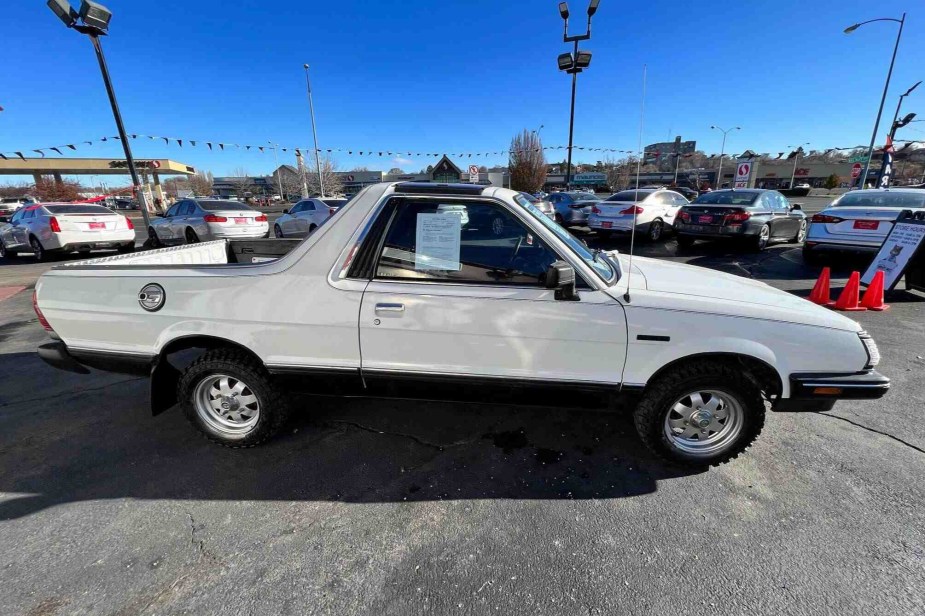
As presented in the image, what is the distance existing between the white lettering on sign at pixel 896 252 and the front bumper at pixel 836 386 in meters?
5.40

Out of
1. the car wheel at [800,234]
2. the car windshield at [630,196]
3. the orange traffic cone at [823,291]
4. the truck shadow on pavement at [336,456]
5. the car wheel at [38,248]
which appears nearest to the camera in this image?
the truck shadow on pavement at [336,456]

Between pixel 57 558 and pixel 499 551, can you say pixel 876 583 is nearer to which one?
pixel 499 551

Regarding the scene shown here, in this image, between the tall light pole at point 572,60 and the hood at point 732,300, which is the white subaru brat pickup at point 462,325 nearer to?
the hood at point 732,300

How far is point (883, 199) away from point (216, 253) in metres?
10.8

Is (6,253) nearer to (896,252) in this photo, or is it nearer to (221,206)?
(221,206)

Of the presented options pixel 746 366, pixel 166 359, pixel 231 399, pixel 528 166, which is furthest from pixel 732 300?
pixel 528 166

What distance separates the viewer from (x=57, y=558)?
200cm

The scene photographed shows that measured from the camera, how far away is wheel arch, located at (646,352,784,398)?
2373mm

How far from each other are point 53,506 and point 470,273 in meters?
2.82

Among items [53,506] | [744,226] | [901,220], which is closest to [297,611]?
[53,506]

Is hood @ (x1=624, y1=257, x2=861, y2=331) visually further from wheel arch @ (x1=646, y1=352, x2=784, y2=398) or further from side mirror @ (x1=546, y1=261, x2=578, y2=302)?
side mirror @ (x1=546, y1=261, x2=578, y2=302)

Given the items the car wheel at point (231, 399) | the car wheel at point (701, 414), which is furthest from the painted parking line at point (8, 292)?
the car wheel at point (701, 414)

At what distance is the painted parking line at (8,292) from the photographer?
7125 mm

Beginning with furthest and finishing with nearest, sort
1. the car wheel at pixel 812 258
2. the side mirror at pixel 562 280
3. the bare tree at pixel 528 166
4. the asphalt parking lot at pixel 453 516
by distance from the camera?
the bare tree at pixel 528 166
the car wheel at pixel 812 258
the side mirror at pixel 562 280
the asphalt parking lot at pixel 453 516
